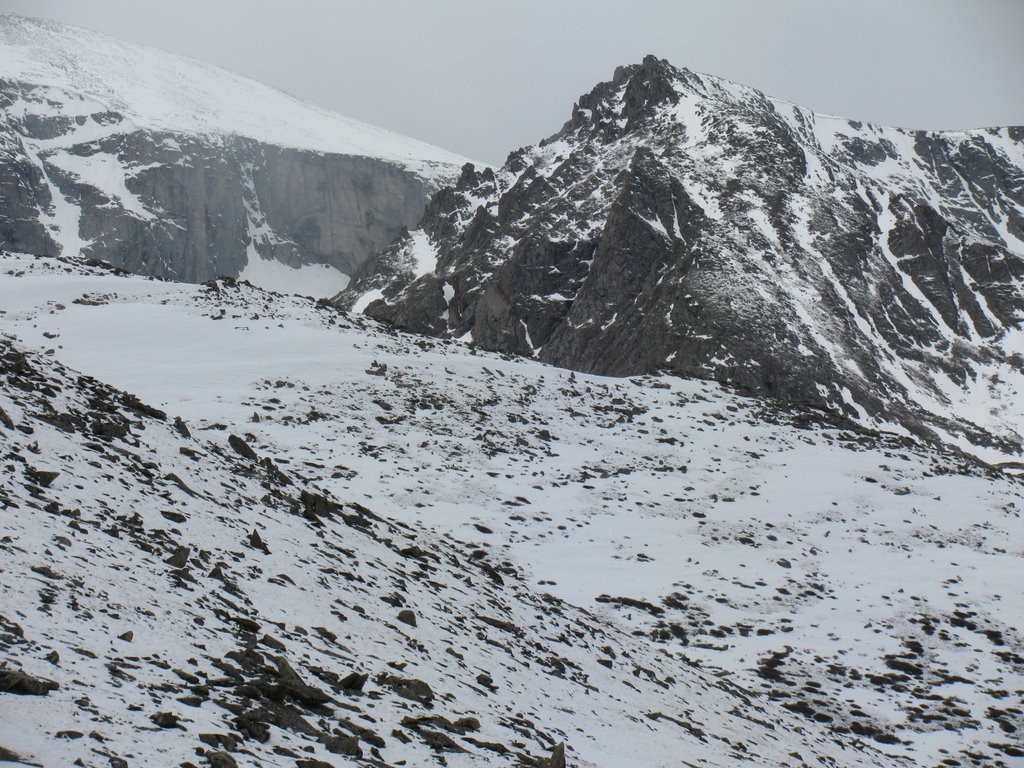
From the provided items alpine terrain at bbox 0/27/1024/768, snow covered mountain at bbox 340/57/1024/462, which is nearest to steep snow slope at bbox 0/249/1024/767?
alpine terrain at bbox 0/27/1024/768

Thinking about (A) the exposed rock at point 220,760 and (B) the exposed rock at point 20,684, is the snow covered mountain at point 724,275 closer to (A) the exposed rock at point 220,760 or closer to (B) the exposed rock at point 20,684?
(A) the exposed rock at point 220,760

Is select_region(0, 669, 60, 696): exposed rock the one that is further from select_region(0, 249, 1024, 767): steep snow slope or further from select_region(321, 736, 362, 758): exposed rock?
select_region(321, 736, 362, 758): exposed rock

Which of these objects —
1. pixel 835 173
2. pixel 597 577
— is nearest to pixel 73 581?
pixel 597 577

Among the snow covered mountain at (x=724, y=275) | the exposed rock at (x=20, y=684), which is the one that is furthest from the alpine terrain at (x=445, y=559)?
the snow covered mountain at (x=724, y=275)

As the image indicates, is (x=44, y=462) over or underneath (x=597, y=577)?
over

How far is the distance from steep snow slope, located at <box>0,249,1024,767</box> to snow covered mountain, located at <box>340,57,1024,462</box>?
276ft

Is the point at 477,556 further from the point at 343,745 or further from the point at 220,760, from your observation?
the point at 220,760

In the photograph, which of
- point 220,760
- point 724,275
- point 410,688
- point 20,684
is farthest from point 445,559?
point 724,275

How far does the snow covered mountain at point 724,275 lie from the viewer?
420 feet

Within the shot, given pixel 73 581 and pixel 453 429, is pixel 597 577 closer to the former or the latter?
pixel 453 429

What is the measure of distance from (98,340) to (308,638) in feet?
86.4

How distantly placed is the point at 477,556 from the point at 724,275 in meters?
116

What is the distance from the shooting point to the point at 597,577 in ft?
73.8

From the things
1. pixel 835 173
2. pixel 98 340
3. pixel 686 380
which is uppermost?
pixel 835 173
